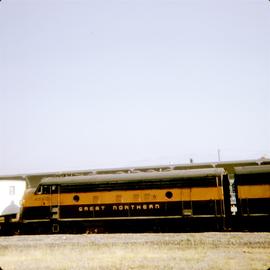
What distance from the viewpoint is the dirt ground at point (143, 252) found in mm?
10867

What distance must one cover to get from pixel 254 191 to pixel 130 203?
670cm

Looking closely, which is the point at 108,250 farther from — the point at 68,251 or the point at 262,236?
the point at 262,236

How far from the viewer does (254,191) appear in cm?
1688

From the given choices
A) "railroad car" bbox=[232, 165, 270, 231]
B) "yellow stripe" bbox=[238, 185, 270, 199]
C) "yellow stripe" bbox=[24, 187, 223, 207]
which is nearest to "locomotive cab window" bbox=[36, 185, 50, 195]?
"yellow stripe" bbox=[24, 187, 223, 207]

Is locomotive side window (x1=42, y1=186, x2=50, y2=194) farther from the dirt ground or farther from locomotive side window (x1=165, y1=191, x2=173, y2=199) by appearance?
locomotive side window (x1=165, y1=191, x2=173, y2=199)

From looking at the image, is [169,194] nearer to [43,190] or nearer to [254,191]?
[254,191]

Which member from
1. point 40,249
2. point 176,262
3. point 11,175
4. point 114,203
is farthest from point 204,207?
point 11,175

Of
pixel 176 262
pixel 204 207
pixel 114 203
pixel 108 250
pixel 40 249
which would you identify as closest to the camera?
pixel 176 262

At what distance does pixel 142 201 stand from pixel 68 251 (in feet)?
18.4

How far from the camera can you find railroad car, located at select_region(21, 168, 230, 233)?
17234mm

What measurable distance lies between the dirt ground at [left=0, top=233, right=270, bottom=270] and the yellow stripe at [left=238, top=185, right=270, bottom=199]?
2027 millimetres

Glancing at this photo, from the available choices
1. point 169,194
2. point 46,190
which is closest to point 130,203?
point 169,194

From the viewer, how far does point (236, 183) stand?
57.0ft

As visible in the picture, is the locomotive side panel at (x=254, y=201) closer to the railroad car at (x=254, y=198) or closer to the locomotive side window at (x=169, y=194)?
the railroad car at (x=254, y=198)
